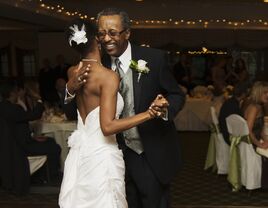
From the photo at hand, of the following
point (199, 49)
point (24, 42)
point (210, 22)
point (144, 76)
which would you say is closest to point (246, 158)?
point (144, 76)

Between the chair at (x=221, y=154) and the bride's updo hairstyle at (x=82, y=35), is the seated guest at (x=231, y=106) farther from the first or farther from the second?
the bride's updo hairstyle at (x=82, y=35)

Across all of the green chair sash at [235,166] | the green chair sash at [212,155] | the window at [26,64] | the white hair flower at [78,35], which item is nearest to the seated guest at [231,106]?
the green chair sash at [235,166]

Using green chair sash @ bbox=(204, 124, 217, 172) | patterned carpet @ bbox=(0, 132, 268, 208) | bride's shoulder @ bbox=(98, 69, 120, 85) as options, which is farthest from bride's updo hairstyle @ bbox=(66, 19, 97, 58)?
green chair sash @ bbox=(204, 124, 217, 172)

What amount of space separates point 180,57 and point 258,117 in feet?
28.2

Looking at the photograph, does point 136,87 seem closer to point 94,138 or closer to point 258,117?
point 94,138

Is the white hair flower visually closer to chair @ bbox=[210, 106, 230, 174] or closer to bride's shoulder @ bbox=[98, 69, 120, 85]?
bride's shoulder @ bbox=[98, 69, 120, 85]

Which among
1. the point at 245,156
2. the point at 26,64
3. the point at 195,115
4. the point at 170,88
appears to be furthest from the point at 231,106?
the point at 26,64

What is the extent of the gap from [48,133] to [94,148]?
3454mm

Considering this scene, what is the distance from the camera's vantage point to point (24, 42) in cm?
1330

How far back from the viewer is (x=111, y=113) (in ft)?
7.20

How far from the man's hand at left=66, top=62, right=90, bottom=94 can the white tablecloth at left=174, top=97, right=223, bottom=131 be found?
269 inches

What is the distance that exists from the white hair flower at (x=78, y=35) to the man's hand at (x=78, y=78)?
0.41 feet

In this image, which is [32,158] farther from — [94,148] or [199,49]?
[199,49]

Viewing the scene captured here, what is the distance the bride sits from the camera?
220cm
